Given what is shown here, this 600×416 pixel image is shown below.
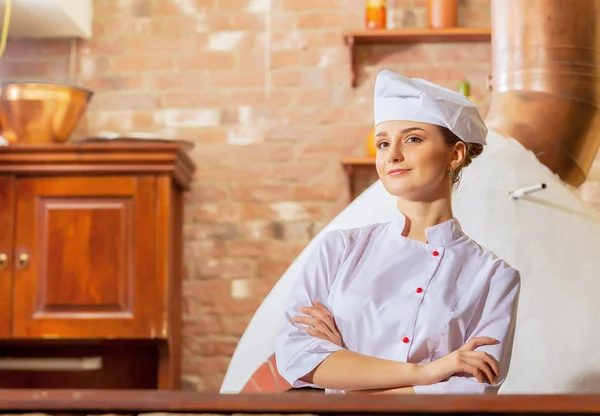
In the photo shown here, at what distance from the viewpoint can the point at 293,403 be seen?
3.67 ft

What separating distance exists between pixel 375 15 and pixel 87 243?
1.24m

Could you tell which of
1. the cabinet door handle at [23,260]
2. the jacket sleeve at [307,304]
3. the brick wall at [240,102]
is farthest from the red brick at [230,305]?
the jacket sleeve at [307,304]

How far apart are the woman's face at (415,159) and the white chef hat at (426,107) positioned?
2 centimetres

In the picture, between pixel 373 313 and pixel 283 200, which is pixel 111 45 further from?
pixel 373 313

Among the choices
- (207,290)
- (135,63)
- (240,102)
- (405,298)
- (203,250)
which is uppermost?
(135,63)

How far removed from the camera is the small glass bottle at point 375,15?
312 centimetres

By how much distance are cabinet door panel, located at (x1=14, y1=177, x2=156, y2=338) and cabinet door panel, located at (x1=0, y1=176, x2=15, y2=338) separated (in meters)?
0.02

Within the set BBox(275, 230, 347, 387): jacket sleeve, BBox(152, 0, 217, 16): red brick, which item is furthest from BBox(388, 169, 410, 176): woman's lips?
BBox(152, 0, 217, 16): red brick

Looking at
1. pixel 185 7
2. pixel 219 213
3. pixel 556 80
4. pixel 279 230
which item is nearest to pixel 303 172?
pixel 279 230

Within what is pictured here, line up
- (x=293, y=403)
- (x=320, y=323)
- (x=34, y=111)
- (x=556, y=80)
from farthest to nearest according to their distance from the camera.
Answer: (x=34, y=111) < (x=556, y=80) < (x=320, y=323) < (x=293, y=403)

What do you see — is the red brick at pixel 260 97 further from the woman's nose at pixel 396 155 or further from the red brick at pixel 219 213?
the woman's nose at pixel 396 155

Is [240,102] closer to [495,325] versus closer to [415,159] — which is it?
[415,159]

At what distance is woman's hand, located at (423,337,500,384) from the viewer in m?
1.60

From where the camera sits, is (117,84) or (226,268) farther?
(117,84)
